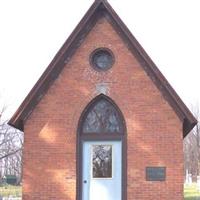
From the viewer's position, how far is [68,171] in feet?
49.0

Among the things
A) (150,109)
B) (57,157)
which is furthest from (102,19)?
(57,157)

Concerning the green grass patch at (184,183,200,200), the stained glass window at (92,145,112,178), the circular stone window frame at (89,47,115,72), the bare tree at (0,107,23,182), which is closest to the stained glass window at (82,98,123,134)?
the stained glass window at (92,145,112,178)

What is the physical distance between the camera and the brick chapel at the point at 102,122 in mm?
14703

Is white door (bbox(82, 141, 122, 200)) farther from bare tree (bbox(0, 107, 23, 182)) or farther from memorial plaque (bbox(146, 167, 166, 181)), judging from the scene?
bare tree (bbox(0, 107, 23, 182))

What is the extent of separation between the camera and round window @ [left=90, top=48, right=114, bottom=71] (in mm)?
15602

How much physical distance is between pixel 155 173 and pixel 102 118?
233 cm

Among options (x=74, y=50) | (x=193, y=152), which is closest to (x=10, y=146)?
(x=193, y=152)

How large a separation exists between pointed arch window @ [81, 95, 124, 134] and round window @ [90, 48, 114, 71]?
96 centimetres

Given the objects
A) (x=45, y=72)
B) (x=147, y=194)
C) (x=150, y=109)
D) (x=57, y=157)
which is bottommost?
(x=147, y=194)

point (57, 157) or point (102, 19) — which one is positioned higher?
point (102, 19)

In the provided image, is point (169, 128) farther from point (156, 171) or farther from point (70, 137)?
point (70, 137)

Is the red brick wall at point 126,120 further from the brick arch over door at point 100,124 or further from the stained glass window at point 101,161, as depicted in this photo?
the stained glass window at point 101,161

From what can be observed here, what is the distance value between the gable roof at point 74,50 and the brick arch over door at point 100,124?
57.2 inches

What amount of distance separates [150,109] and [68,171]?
3.04 metres
